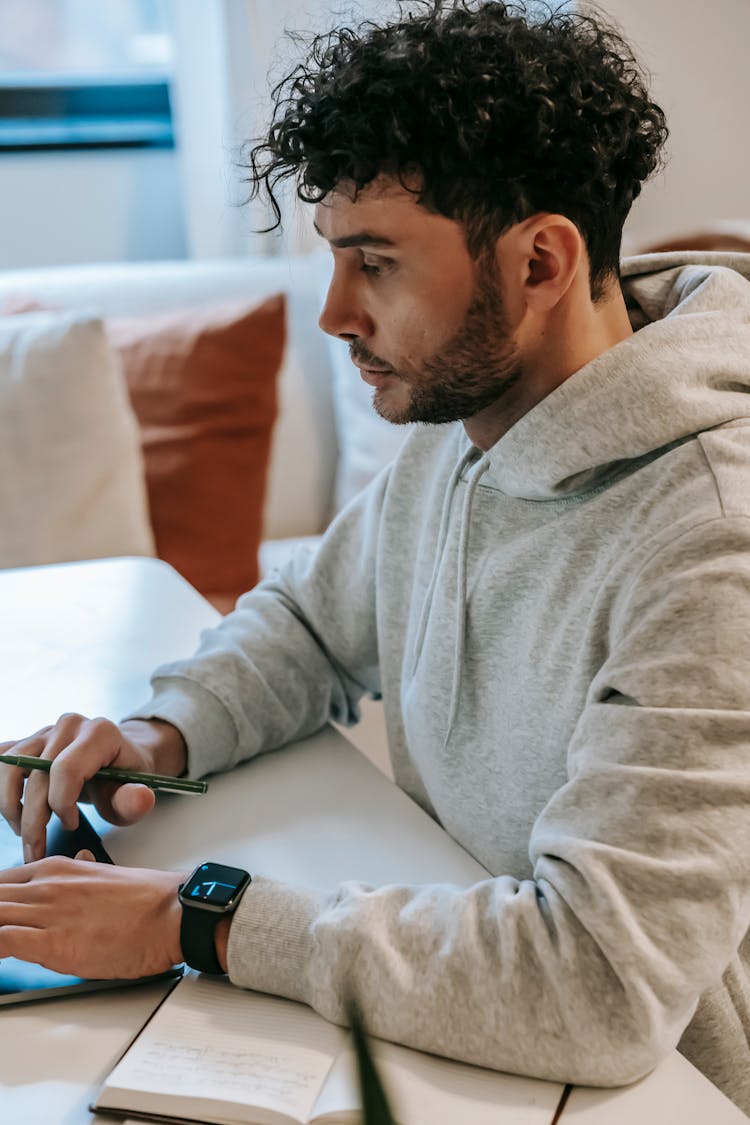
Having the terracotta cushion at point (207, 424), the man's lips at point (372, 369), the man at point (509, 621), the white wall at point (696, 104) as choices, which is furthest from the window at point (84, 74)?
the man's lips at point (372, 369)

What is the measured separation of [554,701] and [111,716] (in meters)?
0.43

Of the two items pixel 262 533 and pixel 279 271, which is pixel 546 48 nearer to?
pixel 262 533

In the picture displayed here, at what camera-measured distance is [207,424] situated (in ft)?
6.54

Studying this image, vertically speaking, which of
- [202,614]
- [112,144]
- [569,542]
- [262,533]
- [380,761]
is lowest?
[380,761]

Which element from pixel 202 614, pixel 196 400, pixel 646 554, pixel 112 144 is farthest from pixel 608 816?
pixel 112 144

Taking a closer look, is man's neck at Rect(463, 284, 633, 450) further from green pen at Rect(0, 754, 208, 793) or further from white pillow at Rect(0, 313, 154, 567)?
white pillow at Rect(0, 313, 154, 567)

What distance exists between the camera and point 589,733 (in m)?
0.71

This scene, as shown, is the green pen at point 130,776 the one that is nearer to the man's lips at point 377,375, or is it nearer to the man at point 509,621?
the man at point 509,621

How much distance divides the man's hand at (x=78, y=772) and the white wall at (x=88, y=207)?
1773mm

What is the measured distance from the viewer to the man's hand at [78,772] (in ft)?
2.81

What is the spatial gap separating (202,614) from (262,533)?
795 mm

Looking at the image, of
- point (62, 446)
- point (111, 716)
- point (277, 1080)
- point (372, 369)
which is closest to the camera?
point (277, 1080)

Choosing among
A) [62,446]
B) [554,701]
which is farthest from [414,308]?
[62,446]

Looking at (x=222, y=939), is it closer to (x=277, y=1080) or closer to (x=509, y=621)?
(x=277, y=1080)
